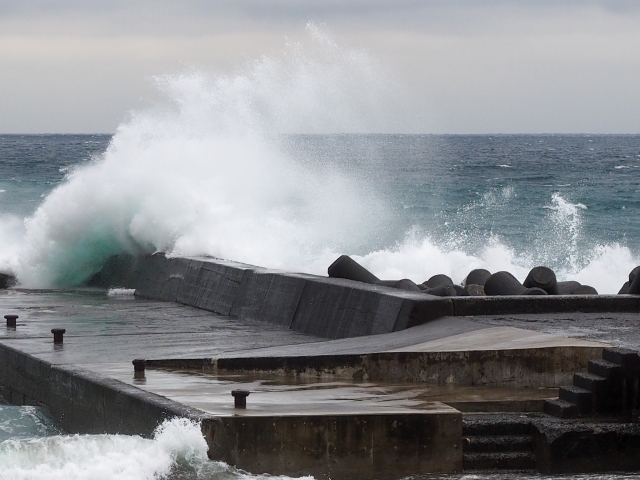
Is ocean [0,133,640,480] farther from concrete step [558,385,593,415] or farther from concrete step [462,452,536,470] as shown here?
concrete step [558,385,593,415]

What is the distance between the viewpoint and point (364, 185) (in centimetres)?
4706

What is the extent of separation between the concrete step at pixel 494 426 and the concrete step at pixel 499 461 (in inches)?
5.2

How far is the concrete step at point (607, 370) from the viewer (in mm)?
7668

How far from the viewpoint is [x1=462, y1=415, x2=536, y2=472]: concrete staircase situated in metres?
7.41

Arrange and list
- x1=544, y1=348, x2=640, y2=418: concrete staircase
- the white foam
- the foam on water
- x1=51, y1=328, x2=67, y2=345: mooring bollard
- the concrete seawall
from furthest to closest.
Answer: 1. the white foam
2. x1=51, y1=328, x2=67, y2=345: mooring bollard
3. x1=544, y1=348, x2=640, y2=418: concrete staircase
4. the concrete seawall
5. the foam on water

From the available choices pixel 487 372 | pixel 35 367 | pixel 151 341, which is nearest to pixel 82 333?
pixel 151 341

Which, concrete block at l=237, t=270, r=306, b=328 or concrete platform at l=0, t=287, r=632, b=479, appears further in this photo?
concrete block at l=237, t=270, r=306, b=328

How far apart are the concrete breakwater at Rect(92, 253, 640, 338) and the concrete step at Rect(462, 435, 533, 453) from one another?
2737 millimetres

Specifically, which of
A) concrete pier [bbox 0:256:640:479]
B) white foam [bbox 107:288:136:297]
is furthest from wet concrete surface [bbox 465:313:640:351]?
white foam [bbox 107:288:136:297]

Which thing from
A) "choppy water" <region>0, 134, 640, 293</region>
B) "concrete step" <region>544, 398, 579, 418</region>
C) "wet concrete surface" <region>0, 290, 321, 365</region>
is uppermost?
"choppy water" <region>0, 134, 640, 293</region>

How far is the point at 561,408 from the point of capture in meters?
7.62

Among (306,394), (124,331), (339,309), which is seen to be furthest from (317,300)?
(306,394)

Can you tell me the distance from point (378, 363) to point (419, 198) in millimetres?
34120

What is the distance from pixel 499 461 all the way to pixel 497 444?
0.10 metres
